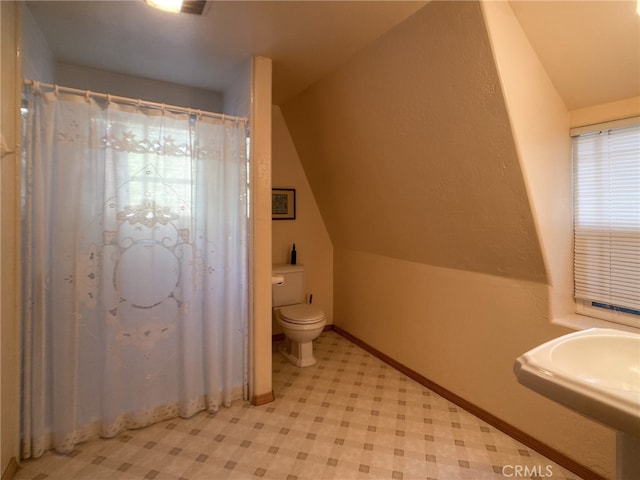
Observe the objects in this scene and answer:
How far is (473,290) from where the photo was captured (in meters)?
2.20

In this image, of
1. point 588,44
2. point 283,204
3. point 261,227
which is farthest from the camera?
point 283,204

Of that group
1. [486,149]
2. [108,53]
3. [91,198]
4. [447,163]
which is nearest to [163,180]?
[91,198]

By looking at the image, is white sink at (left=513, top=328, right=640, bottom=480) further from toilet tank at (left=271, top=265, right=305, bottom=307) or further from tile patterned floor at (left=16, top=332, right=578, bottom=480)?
toilet tank at (left=271, top=265, right=305, bottom=307)

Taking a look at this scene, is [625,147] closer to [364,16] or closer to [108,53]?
[364,16]

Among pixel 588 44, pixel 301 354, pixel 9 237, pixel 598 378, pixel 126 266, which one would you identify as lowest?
pixel 301 354

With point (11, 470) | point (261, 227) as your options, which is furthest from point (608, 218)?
point (11, 470)

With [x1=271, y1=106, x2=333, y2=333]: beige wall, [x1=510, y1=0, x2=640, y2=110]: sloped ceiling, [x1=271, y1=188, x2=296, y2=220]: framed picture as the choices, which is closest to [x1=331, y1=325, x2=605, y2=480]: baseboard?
[x1=271, y1=106, x2=333, y2=333]: beige wall

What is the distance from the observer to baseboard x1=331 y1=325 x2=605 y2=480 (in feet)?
5.38

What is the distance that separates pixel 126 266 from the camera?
6.15 feet

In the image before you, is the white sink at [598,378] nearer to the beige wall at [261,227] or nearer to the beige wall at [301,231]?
the beige wall at [261,227]

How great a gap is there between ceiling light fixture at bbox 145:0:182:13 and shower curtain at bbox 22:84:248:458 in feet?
1.81

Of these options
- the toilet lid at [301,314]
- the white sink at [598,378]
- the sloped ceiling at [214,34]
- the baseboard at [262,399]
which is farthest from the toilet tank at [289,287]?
the white sink at [598,378]

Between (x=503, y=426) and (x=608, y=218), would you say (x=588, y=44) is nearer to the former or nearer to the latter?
(x=608, y=218)

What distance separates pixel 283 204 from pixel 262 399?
187cm
